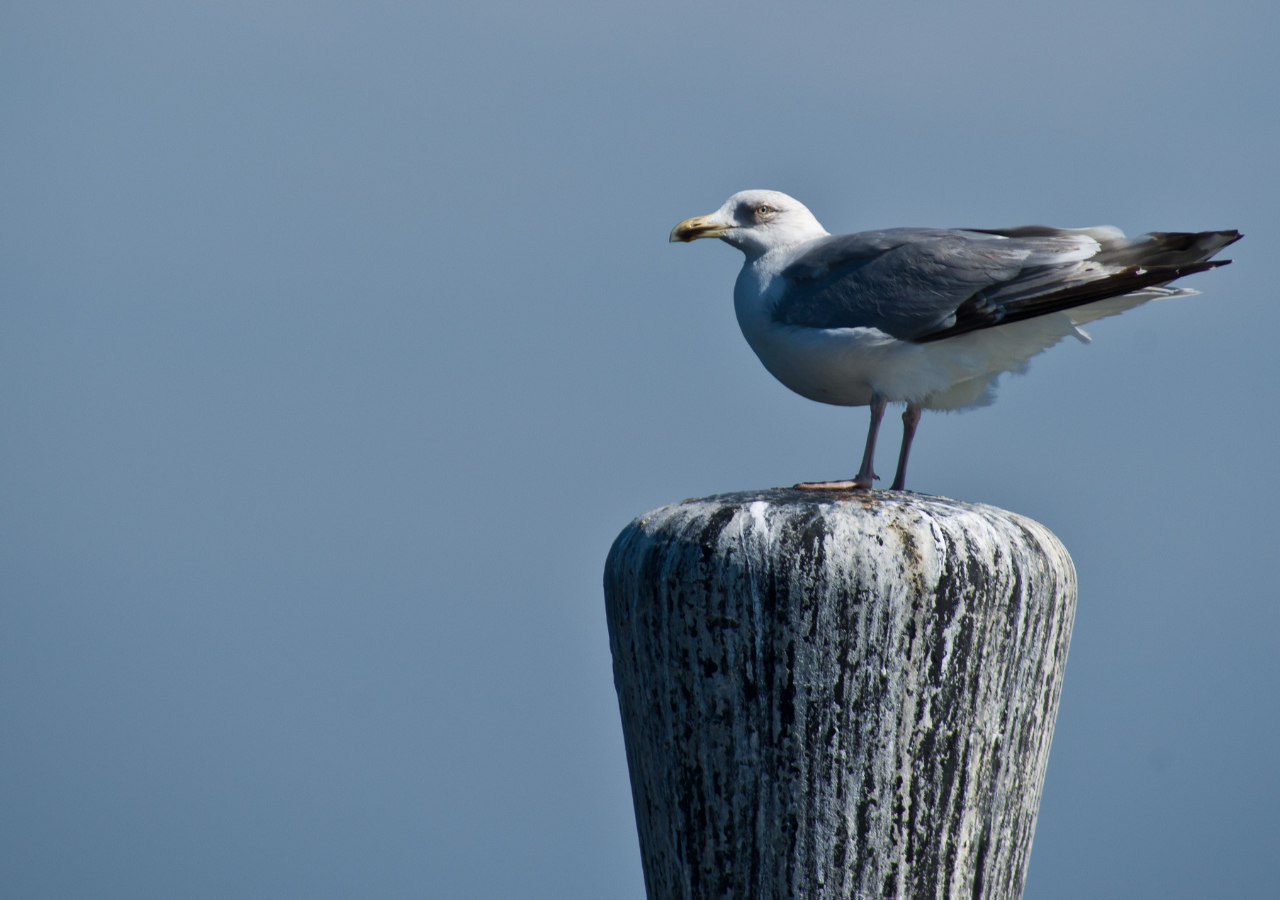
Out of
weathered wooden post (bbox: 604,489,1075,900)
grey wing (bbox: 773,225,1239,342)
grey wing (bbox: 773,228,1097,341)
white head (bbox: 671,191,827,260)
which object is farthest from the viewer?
white head (bbox: 671,191,827,260)

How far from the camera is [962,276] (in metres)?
4.48

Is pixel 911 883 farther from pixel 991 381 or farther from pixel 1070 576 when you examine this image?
pixel 991 381

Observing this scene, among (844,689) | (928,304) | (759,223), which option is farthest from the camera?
(759,223)

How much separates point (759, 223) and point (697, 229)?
0.30 metres

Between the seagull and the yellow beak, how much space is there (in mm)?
721

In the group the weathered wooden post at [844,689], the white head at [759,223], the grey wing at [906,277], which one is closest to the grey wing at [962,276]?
the grey wing at [906,277]

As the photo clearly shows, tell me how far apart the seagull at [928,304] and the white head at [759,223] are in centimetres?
54

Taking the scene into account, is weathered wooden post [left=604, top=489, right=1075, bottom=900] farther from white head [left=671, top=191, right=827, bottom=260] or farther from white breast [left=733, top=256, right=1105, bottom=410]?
white head [left=671, top=191, right=827, bottom=260]

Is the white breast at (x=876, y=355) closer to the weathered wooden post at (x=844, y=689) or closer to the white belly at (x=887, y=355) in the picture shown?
the white belly at (x=887, y=355)

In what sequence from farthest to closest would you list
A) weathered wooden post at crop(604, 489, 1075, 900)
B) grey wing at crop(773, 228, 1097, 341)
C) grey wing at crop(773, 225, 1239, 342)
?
1. grey wing at crop(773, 228, 1097, 341)
2. grey wing at crop(773, 225, 1239, 342)
3. weathered wooden post at crop(604, 489, 1075, 900)

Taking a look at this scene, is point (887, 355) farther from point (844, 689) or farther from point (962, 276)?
point (844, 689)

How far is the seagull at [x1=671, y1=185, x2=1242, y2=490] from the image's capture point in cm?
433

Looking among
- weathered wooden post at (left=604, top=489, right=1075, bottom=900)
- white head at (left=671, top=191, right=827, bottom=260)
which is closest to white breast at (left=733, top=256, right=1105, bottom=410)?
white head at (left=671, top=191, right=827, bottom=260)

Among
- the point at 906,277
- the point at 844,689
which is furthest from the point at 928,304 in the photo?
the point at 844,689
